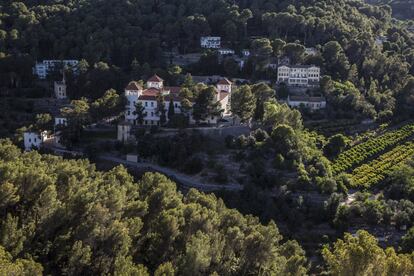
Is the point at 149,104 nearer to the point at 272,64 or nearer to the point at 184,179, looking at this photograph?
the point at 184,179

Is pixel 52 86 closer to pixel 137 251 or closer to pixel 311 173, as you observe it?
pixel 311 173

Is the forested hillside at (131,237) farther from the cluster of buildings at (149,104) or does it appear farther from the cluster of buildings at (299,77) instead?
the cluster of buildings at (299,77)

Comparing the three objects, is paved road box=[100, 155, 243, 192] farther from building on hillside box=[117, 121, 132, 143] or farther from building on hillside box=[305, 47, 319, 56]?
building on hillside box=[305, 47, 319, 56]

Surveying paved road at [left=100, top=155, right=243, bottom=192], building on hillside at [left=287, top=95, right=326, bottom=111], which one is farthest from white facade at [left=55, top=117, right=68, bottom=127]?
building on hillside at [left=287, top=95, right=326, bottom=111]

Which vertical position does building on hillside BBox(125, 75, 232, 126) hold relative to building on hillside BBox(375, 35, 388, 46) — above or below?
below

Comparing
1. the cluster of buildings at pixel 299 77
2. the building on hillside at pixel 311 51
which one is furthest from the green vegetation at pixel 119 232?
the building on hillside at pixel 311 51

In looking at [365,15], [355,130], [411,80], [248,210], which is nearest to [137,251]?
[248,210]

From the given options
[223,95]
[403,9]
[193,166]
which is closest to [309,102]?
[223,95]
